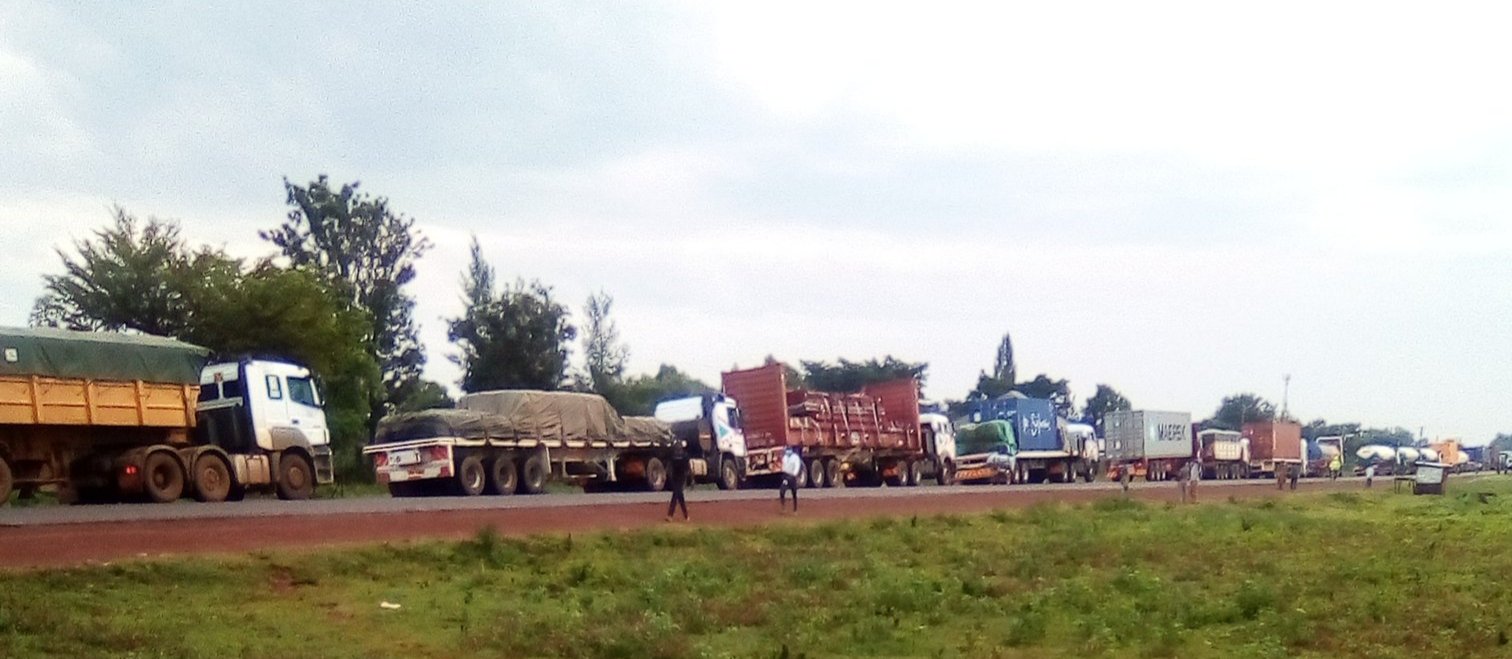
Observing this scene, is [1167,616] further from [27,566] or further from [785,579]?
[27,566]

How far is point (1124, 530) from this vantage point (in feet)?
90.2

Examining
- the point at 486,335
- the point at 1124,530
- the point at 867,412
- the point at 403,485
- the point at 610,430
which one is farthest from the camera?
the point at 486,335

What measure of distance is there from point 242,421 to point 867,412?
72.3 ft

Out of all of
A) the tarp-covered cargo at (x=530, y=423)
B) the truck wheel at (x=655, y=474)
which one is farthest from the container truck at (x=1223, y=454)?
the tarp-covered cargo at (x=530, y=423)

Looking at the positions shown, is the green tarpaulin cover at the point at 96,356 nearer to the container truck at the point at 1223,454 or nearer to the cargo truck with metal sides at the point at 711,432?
the cargo truck with metal sides at the point at 711,432

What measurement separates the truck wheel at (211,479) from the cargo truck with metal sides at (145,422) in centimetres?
2

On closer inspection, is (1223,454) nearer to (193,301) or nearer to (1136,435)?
(1136,435)

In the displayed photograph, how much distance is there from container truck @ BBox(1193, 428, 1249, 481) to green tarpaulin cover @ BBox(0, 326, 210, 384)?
52995 mm

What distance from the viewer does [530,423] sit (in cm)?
3180

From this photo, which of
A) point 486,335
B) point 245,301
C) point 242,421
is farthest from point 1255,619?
point 486,335

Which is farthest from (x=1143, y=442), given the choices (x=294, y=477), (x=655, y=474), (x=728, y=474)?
(x=294, y=477)

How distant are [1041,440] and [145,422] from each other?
3751 centimetres

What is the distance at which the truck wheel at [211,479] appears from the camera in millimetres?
24875

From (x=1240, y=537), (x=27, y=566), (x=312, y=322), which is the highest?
(x=312, y=322)
